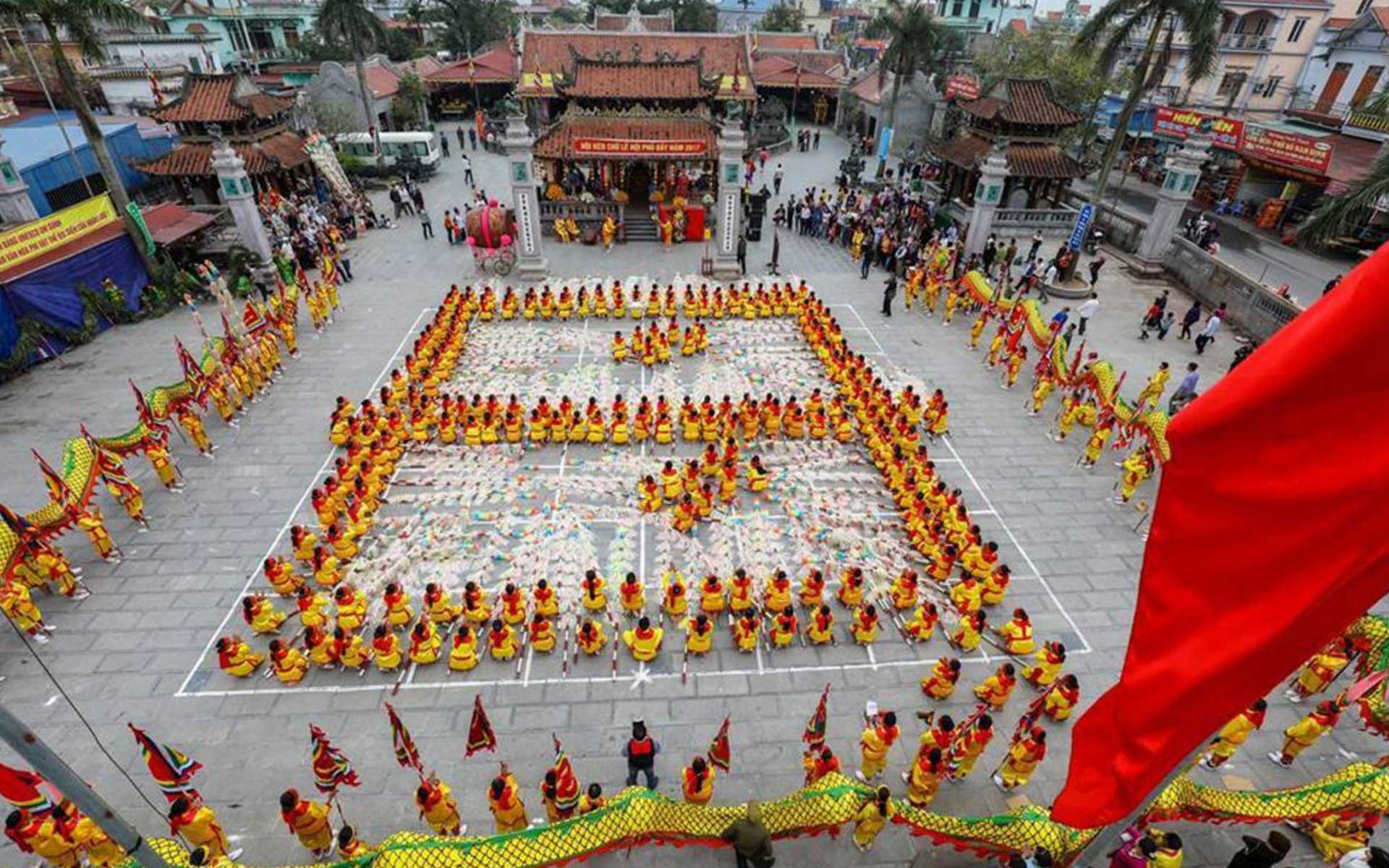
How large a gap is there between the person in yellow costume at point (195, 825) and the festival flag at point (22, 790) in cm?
113

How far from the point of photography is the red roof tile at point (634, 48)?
40031 millimetres

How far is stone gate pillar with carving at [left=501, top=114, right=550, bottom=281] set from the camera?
23.0 meters

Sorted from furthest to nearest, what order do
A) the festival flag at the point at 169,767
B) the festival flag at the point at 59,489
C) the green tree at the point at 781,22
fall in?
the green tree at the point at 781,22, the festival flag at the point at 59,489, the festival flag at the point at 169,767

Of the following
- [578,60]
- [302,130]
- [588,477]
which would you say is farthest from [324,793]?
[302,130]

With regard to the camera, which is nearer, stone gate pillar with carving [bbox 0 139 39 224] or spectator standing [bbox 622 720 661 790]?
spectator standing [bbox 622 720 661 790]

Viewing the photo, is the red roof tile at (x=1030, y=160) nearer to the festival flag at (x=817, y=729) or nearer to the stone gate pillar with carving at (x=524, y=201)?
the stone gate pillar with carving at (x=524, y=201)

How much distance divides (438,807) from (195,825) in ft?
8.35

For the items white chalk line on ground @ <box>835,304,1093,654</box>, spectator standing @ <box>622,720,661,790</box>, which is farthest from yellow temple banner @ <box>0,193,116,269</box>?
white chalk line on ground @ <box>835,304,1093,654</box>

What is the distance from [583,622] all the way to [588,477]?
4193 millimetres

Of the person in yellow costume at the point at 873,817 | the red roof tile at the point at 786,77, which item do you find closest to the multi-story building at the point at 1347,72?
the red roof tile at the point at 786,77

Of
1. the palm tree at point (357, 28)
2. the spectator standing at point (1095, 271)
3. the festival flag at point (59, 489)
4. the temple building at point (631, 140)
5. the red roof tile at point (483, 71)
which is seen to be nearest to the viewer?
the festival flag at point (59, 489)

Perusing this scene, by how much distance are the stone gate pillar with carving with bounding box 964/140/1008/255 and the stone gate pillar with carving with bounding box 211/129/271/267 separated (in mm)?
25082

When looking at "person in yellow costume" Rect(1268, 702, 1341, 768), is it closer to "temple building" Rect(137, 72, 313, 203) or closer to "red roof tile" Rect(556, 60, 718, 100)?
"red roof tile" Rect(556, 60, 718, 100)

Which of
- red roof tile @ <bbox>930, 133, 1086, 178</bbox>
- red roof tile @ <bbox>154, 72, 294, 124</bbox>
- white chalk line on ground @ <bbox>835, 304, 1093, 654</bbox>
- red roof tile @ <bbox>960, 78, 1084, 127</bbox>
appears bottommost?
white chalk line on ground @ <bbox>835, 304, 1093, 654</bbox>
